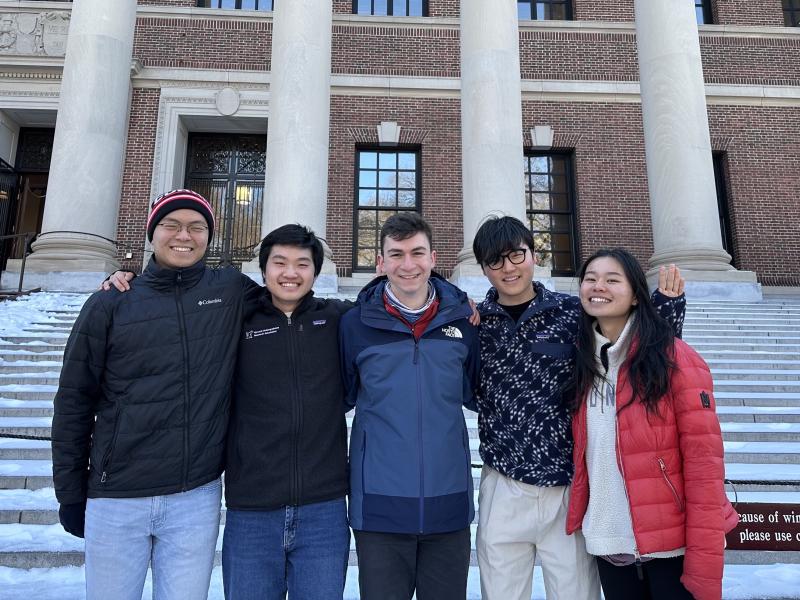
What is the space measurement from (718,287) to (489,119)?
5.28 meters

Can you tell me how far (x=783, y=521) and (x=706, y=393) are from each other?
4.09 feet

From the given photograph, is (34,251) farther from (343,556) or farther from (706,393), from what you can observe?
(706,393)

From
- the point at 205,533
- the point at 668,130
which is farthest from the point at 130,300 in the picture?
the point at 668,130

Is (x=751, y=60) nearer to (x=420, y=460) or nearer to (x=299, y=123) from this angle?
(x=299, y=123)

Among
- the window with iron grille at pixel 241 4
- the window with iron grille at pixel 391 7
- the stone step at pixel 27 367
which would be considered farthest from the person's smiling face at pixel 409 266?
the window with iron grille at pixel 241 4

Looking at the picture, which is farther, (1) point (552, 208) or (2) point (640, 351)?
(1) point (552, 208)

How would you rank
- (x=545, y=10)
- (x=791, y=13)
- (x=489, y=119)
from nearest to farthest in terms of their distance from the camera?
(x=489, y=119) < (x=545, y=10) < (x=791, y=13)

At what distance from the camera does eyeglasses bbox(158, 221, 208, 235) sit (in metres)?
2.29

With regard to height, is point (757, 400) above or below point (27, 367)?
below

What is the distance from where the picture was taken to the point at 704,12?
16.2 meters

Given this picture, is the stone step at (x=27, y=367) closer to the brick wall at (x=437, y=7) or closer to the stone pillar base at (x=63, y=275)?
the stone pillar base at (x=63, y=275)

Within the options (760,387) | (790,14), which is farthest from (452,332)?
(790,14)

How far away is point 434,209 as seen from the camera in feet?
46.8

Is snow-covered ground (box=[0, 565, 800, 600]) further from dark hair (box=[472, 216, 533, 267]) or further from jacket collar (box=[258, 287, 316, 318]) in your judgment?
dark hair (box=[472, 216, 533, 267])
